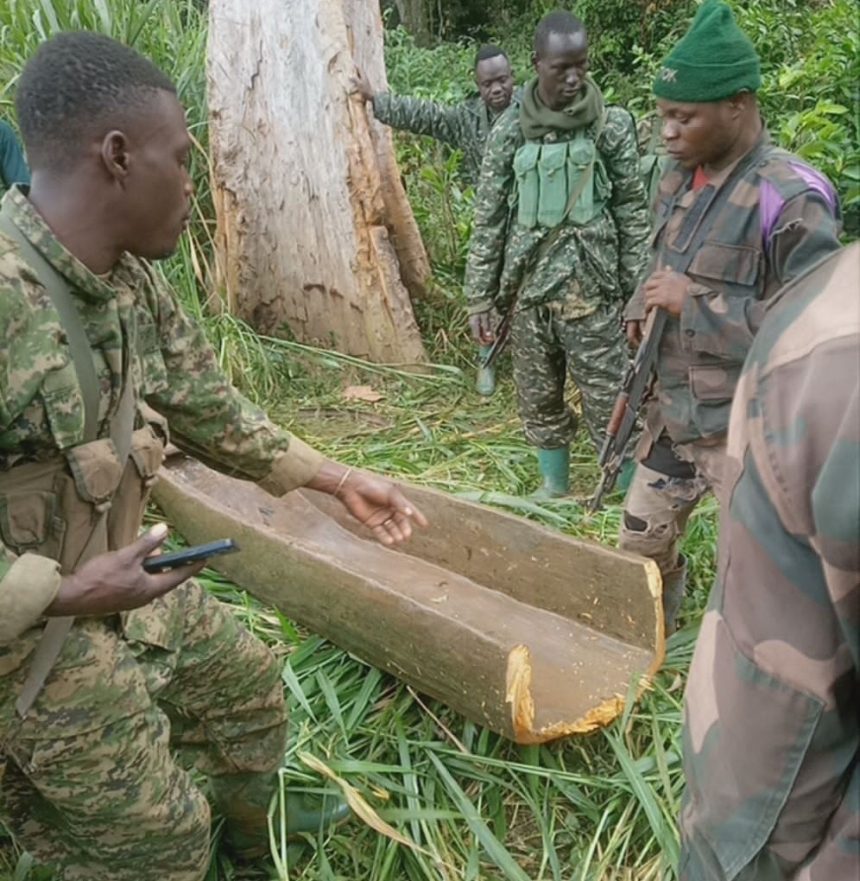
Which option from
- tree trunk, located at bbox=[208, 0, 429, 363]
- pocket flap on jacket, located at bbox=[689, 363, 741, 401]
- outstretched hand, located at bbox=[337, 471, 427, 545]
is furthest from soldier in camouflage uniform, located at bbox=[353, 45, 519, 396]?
outstretched hand, located at bbox=[337, 471, 427, 545]

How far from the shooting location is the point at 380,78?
6.33m

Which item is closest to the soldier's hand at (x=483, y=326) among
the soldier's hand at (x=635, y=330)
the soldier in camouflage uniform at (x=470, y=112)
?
the soldier in camouflage uniform at (x=470, y=112)

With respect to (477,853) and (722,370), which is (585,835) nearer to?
(477,853)

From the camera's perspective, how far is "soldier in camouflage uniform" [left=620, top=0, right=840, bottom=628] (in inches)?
111

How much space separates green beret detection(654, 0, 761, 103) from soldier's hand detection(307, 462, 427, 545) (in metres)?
1.50

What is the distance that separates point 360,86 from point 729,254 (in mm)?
3706

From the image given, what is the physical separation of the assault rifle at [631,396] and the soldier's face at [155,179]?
5.58ft

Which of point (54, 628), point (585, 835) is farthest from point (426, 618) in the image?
point (54, 628)

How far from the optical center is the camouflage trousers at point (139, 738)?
6.50ft

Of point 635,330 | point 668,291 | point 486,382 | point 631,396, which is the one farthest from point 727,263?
point 486,382

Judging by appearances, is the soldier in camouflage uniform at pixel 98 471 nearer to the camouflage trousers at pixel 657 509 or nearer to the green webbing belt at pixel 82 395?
the green webbing belt at pixel 82 395

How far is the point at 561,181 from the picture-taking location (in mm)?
4316

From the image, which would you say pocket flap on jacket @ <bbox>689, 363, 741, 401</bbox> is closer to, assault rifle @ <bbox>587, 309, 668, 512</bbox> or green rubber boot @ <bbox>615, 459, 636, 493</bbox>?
assault rifle @ <bbox>587, 309, 668, 512</bbox>

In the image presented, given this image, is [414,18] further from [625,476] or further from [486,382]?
[625,476]
